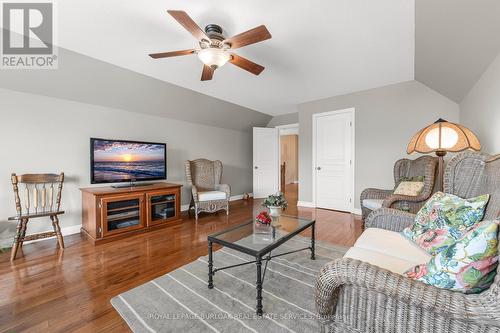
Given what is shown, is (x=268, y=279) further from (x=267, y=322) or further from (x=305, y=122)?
(x=305, y=122)

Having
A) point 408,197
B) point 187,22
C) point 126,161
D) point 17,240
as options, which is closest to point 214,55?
point 187,22

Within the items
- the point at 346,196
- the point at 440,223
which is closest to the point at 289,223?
the point at 440,223

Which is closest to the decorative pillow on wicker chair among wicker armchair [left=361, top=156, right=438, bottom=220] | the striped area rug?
wicker armchair [left=361, top=156, right=438, bottom=220]

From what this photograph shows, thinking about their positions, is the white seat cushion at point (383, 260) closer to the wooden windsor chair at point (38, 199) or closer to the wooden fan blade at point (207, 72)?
the wooden fan blade at point (207, 72)

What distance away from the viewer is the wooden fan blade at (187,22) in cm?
144

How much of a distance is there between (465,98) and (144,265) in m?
4.43

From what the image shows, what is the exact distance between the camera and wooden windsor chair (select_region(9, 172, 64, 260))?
226cm

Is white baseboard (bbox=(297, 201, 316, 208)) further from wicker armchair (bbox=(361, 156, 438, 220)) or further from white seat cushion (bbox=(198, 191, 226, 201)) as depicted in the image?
white seat cushion (bbox=(198, 191, 226, 201))

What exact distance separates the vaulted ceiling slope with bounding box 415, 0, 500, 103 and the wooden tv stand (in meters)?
3.58

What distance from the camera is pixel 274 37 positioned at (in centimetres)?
217

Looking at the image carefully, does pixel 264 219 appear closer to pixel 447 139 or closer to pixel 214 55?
pixel 214 55

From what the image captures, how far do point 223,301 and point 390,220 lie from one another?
151 centimetres

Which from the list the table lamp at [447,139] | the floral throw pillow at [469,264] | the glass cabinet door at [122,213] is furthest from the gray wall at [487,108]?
the glass cabinet door at [122,213]

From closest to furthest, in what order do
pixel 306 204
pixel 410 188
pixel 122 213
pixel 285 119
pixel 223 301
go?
1. pixel 223 301
2. pixel 410 188
3. pixel 122 213
4. pixel 306 204
5. pixel 285 119
